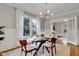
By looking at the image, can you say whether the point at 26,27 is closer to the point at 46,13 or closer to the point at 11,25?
the point at 11,25

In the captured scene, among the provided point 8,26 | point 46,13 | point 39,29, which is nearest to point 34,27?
point 39,29

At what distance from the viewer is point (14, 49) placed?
2.20 metres

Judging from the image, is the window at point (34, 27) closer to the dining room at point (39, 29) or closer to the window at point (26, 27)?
the dining room at point (39, 29)

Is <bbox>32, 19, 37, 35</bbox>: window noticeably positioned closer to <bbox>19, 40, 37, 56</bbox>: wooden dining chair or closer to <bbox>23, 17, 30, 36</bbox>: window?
<bbox>23, 17, 30, 36</bbox>: window

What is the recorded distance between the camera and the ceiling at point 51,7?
80.8 inches

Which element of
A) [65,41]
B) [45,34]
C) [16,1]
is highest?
[16,1]

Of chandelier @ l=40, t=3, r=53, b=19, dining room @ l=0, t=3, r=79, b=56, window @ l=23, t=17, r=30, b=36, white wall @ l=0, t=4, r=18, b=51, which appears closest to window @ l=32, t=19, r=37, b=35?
dining room @ l=0, t=3, r=79, b=56

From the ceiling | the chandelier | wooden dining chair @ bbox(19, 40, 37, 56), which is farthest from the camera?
the chandelier

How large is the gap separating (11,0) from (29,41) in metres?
0.95

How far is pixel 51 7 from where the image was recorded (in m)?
2.20

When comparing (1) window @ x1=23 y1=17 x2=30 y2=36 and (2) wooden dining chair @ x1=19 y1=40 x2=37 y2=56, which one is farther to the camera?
(1) window @ x1=23 y1=17 x2=30 y2=36

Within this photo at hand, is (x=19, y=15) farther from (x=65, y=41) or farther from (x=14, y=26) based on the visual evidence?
(x=65, y=41)

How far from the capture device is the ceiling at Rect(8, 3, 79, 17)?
80.8 inches

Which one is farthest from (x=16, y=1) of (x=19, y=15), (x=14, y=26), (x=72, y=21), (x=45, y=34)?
(x=72, y=21)
